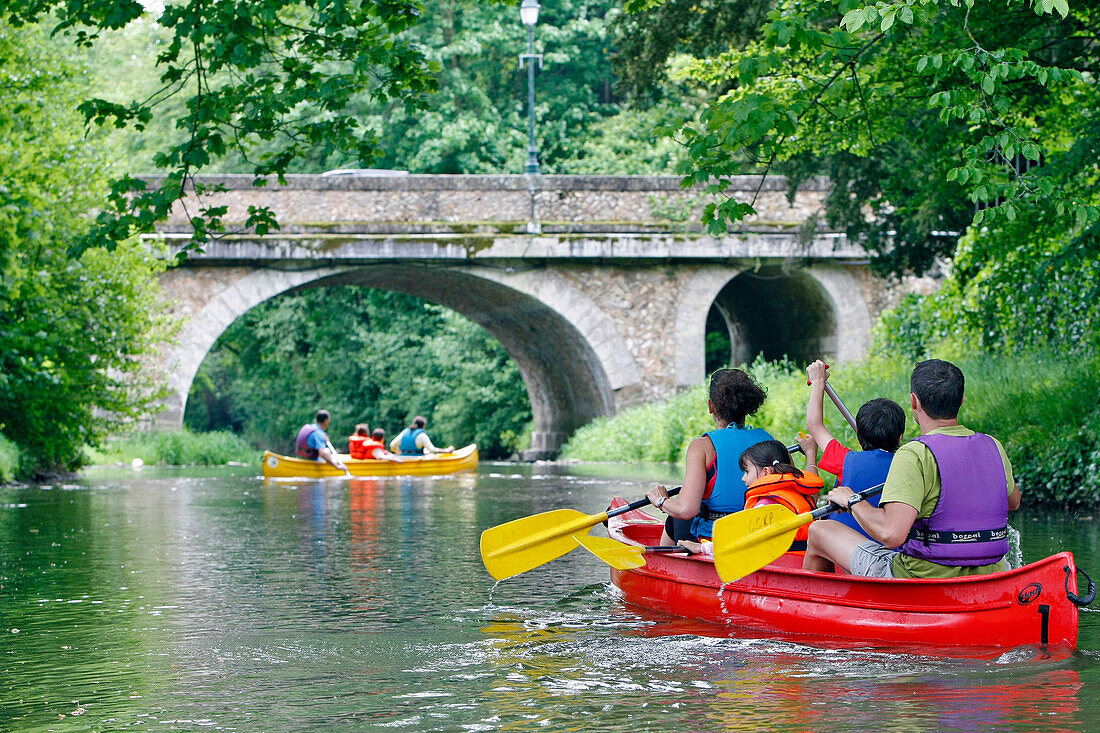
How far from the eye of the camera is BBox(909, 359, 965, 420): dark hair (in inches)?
210

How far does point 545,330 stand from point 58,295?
10936mm

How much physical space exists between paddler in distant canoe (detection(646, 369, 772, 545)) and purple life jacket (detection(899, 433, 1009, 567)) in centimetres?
126

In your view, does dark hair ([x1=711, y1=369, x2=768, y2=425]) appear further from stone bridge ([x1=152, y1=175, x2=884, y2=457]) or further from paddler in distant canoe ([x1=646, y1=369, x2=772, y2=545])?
stone bridge ([x1=152, y1=175, x2=884, y2=457])

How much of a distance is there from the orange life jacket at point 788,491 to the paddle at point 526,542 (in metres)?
0.96

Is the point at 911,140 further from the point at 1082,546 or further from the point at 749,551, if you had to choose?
the point at 749,551

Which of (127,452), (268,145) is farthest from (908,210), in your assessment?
(268,145)

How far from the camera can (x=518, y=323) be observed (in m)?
27.4

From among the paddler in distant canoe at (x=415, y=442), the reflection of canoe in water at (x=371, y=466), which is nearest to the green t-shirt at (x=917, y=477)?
the reflection of canoe in water at (x=371, y=466)

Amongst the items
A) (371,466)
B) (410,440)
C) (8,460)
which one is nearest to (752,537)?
(8,460)

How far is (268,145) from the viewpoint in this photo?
33812 mm

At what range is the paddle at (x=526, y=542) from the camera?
7031 millimetres

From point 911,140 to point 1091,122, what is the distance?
10.3 ft

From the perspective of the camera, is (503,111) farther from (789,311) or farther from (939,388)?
(939,388)

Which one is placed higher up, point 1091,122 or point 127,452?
point 1091,122
